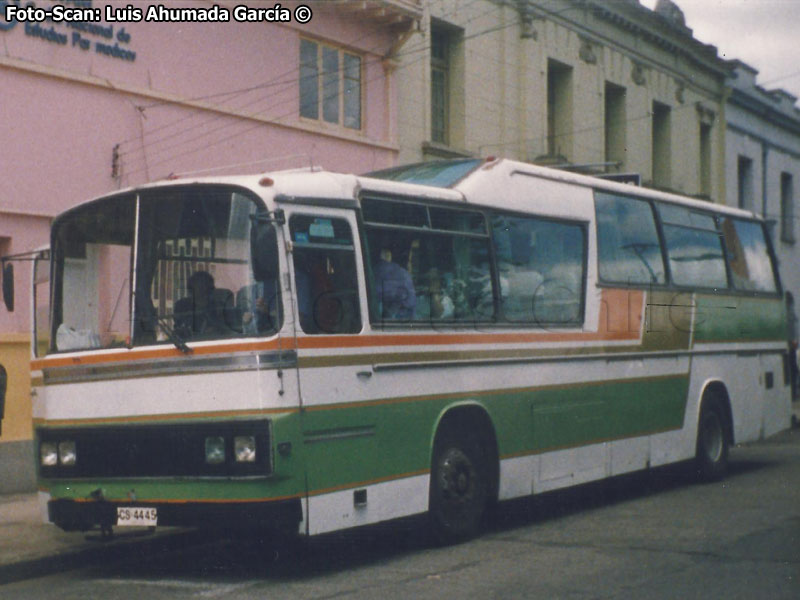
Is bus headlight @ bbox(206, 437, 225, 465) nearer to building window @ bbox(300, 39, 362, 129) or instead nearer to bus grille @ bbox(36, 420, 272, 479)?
bus grille @ bbox(36, 420, 272, 479)

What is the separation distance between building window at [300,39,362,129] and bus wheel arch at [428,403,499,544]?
9.30 metres

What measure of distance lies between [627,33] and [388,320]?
21.7 meters

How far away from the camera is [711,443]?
14492mm

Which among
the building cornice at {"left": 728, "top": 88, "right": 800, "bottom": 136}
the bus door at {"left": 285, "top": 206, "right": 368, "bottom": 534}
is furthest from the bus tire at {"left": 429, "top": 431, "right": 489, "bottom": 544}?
the building cornice at {"left": 728, "top": 88, "right": 800, "bottom": 136}

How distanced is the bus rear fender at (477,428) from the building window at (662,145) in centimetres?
2192

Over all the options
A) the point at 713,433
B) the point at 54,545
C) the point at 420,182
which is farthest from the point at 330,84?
the point at 54,545

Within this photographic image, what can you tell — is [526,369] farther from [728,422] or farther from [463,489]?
[728,422]

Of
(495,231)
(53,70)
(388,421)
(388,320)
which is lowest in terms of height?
(388,421)

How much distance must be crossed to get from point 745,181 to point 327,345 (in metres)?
29.6

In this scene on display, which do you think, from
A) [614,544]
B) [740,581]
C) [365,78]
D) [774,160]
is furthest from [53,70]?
[774,160]

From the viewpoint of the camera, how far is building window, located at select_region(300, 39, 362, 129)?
61.5ft

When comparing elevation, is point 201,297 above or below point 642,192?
below

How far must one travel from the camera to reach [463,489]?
396 inches

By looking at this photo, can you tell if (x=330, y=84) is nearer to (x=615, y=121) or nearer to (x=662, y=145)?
(x=615, y=121)
